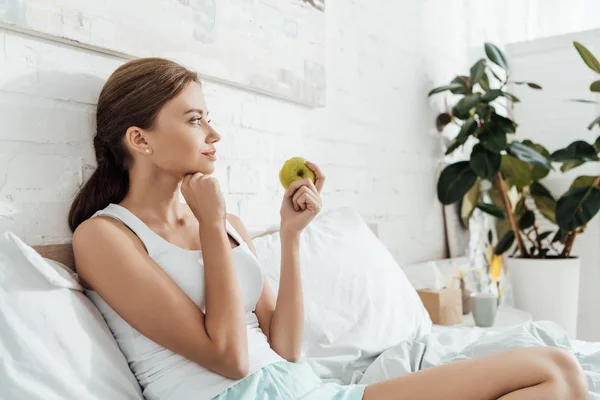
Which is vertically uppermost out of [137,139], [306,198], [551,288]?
[137,139]

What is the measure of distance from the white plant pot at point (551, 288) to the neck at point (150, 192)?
2.07 m

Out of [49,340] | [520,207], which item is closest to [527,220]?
[520,207]

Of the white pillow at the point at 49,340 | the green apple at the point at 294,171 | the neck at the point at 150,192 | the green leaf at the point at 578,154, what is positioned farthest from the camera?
the green leaf at the point at 578,154

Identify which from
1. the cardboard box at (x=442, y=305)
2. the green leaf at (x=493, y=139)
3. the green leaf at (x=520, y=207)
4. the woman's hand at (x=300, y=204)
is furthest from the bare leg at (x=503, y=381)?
the green leaf at (x=520, y=207)

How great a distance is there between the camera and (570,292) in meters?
2.73

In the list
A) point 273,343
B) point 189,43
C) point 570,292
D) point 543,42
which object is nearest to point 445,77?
point 543,42

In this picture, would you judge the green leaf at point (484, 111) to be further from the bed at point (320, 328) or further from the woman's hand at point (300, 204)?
the woman's hand at point (300, 204)

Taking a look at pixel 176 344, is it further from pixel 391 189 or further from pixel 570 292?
pixel 570 292

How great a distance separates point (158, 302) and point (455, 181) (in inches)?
74.9

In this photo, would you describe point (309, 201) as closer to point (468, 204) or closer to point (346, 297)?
point (346, 297)

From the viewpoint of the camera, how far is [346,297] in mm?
1490

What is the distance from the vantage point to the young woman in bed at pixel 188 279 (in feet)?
3.31

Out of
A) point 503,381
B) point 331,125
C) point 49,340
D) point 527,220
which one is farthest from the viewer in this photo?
point 527,220

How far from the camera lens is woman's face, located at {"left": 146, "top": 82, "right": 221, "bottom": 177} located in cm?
115
